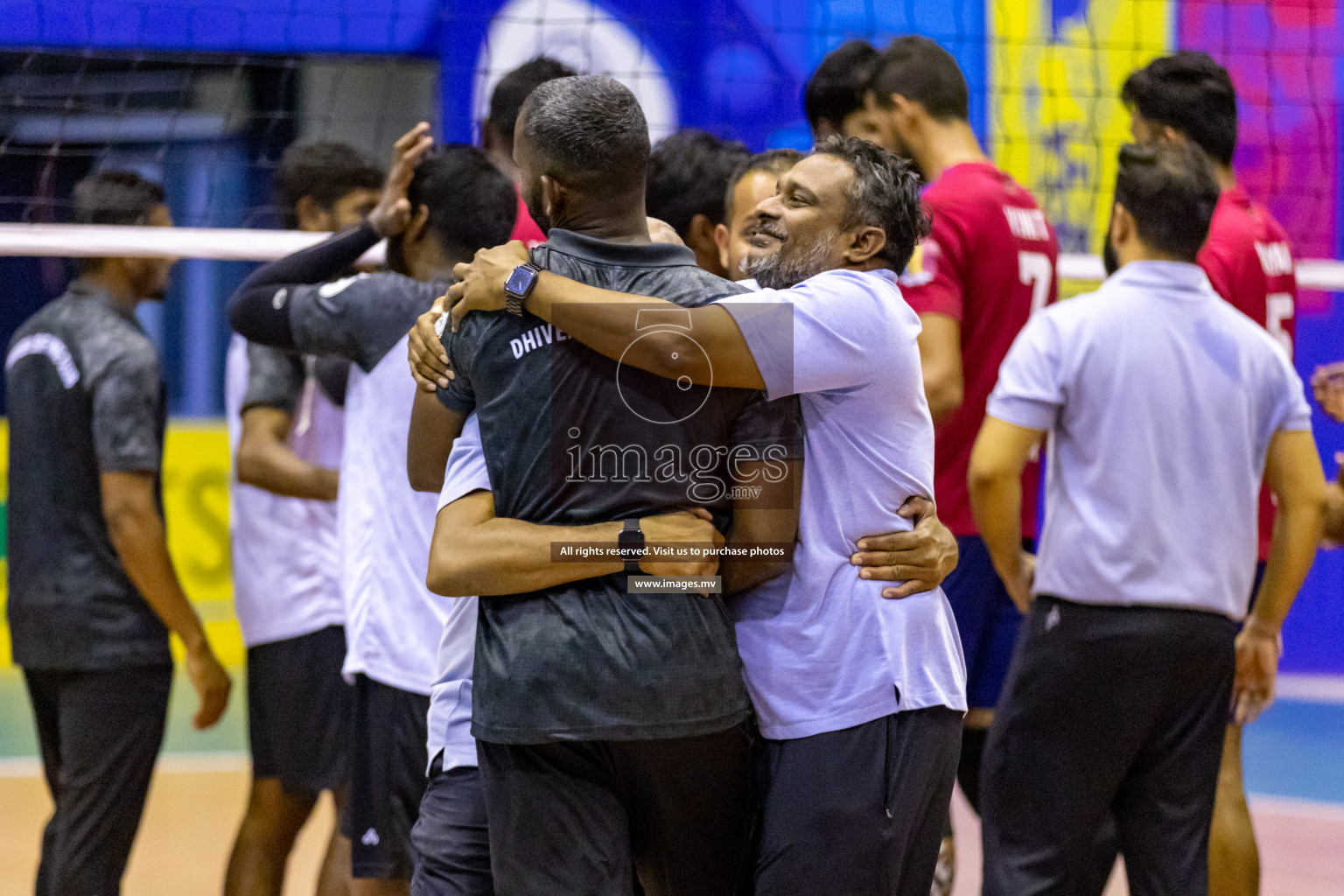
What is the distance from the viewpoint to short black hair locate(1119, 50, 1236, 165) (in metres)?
3.43

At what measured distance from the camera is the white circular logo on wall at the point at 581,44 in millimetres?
8180

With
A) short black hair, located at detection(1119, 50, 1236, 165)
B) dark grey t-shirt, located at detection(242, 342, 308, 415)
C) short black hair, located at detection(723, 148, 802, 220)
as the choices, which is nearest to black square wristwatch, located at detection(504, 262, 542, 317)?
short black hair, located at detection(723, 148, 802, 220)

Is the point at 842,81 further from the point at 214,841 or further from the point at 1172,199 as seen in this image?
the point at 214,841

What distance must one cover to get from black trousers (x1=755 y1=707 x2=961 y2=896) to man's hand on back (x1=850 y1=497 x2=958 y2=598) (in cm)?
20

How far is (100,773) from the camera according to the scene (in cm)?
322

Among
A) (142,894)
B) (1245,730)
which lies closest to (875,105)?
(142,894)

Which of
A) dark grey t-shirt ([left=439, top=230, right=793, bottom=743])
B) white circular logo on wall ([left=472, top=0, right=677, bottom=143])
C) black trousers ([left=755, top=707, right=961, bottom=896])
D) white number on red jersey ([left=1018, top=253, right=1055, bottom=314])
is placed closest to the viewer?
dark grey t-shirt ([left=439, top=230, right=793, bottom=743])

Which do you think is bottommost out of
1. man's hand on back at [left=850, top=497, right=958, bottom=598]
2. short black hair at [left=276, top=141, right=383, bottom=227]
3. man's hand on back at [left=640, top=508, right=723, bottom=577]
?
man's hand on back at [left=850, top=497, right=958, bottom=598]

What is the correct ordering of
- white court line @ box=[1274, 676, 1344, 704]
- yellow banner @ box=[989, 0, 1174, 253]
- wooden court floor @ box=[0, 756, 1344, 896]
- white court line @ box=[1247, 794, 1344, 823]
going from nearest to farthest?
wooden court floor @ box=[0, 756, 1344, 896] → white court line @ box=[1247, 794, 1344, 823] → white court line @ box=[1274, 676, 1344, 704] → yellow banner @ box=[989, 0, 1174, 253]

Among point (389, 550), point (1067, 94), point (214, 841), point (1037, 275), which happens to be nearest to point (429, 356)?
point (389, 550)

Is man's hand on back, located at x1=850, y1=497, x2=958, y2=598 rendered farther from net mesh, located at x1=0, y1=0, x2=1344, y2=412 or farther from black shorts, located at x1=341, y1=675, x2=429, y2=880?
net mesh, located at x1=0, y1=0, x2=1344, y2=412

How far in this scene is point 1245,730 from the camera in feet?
23.0

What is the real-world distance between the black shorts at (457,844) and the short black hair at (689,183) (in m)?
1.41

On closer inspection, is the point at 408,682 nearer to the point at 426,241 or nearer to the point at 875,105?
the point at 426,241
